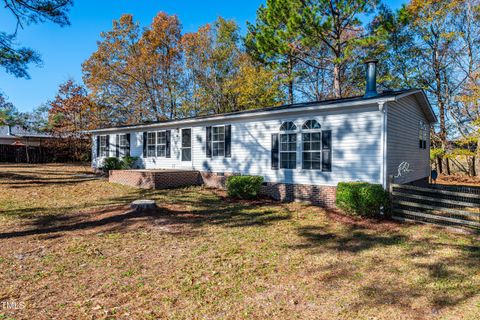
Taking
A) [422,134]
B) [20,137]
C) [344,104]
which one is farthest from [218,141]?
[20,137]

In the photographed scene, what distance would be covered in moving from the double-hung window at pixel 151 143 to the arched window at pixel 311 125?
8868mm

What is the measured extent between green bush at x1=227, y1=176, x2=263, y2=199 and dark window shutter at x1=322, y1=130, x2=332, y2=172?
7.68 feet

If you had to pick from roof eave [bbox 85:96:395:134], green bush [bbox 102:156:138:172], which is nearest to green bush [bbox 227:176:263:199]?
roof eave [bbox 85:96:395:134]

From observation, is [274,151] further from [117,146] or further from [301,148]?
[117,146]

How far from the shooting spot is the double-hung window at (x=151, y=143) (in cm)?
1598

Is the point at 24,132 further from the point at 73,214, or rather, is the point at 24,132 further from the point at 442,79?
the point at 442,79

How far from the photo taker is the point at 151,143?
1609 cm

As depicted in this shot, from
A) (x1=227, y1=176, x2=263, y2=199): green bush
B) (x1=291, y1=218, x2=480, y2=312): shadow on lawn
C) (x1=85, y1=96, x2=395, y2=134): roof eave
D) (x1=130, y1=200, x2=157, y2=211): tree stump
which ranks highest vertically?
(x1=85, y1=96, x2=395, y2=134): roof eave

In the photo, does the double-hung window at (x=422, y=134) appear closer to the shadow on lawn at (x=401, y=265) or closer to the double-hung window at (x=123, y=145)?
the shadow on lawn at (x=401, y=265)

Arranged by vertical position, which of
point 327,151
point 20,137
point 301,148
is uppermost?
point 20,137

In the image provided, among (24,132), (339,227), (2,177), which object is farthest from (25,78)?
(24,132)

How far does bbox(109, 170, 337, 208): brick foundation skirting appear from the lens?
31.7ft

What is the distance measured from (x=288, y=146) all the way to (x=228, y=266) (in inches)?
255

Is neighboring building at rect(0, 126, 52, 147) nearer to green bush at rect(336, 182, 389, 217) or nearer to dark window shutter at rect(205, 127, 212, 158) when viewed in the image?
dark window shutter at rect(205, 127, 212, 158)
